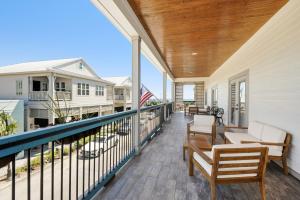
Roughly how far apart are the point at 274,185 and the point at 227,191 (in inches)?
30.5

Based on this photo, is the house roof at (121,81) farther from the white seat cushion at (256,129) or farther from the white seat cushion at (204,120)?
the white seat cushion at (256,129)

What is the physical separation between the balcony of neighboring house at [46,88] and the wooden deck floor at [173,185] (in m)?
8.63

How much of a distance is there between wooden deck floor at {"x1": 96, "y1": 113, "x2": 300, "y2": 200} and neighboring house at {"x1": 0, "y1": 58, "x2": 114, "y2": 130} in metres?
6.75

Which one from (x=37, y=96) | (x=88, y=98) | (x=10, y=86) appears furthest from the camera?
(x=88, y=98)

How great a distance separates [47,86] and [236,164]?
39.1 feet

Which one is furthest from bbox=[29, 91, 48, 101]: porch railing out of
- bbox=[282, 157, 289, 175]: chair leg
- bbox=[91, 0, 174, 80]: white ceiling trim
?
bbox=[282, 157, 289, 175]: chair leg

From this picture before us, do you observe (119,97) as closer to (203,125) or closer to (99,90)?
(99,90)

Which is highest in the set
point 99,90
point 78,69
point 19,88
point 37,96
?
point 78,69

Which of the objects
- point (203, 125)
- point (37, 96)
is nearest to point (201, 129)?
point (203, 125)

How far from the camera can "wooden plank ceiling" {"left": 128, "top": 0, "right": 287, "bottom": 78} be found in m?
2.52

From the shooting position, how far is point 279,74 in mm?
2918

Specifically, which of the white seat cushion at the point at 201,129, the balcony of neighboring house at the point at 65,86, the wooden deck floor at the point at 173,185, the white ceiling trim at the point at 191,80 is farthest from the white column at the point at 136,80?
the white ceiling trim at the point at 191,80

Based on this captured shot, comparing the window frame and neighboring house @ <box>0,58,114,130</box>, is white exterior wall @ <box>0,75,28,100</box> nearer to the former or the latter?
→ neighboring house @ <box>0,58,114,130</box>

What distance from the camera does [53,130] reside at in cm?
119
